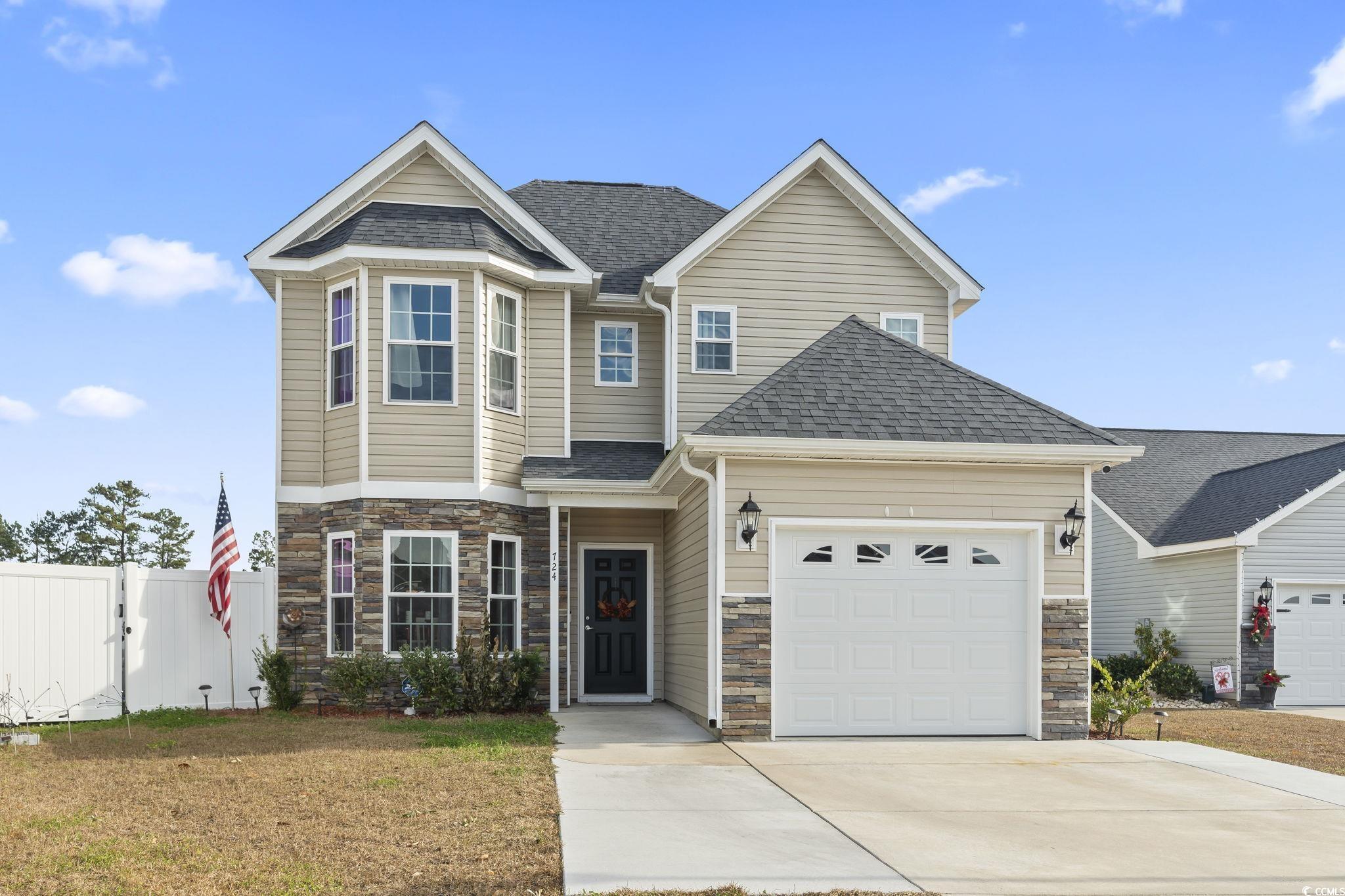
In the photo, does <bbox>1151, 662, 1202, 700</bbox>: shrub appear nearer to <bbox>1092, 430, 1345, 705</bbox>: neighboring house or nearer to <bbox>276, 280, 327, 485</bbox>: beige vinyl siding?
<bbox>1092, 430, 1345, 705</bbox>: neighboring house

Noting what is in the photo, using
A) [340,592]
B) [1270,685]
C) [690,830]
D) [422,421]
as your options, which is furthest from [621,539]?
[1270,685]

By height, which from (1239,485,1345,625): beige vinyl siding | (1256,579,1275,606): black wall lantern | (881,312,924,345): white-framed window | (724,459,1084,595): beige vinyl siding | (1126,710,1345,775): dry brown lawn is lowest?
(1126,710,1345,775): dry brown lawn

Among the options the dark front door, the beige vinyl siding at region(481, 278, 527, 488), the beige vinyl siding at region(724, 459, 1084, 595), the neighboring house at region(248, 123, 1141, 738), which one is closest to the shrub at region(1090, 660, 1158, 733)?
the neighboring house at region(248, 123, 1141, 738)

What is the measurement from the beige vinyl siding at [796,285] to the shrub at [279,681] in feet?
20.8

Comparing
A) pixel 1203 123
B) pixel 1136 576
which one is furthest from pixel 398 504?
pixel 1136 576

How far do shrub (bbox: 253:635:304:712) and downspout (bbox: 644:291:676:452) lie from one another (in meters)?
5.76

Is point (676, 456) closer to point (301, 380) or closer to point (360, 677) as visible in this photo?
point (360, 677)

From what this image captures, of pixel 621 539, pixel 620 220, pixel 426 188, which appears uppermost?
pixel 620 220

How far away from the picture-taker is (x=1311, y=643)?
18.3m

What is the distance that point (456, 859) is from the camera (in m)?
6.20

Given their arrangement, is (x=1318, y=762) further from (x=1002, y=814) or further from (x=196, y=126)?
(x=196, y=126)

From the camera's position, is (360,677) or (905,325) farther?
(905,325)

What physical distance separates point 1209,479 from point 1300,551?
4164 mm

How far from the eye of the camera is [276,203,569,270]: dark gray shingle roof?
14.0 m
